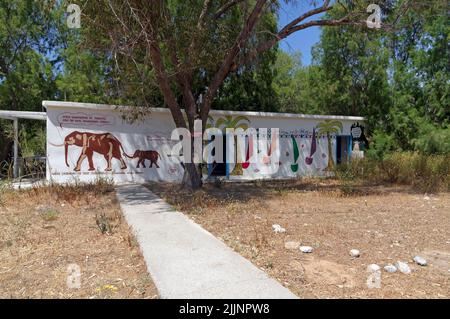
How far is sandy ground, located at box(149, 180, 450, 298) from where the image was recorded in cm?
411

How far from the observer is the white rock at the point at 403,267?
4.47m

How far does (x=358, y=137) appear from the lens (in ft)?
63.2

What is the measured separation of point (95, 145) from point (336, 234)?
9.89 meters

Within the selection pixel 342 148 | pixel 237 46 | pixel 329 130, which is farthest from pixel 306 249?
pixel 342 148

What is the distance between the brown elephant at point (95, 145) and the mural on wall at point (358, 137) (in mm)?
11477

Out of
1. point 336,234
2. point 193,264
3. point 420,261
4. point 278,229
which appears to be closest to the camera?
point 193,264

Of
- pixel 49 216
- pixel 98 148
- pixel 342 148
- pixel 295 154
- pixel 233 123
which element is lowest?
pixel 49 216

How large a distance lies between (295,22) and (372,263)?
8.47 metres

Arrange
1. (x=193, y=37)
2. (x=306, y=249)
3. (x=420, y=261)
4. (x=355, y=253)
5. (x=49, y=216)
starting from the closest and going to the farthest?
1. (x=420, y=261)
2. (x=355, y=253)
3. (x=306, y=249)
4. (x=49, y=216)
5. (x=193, y=37)

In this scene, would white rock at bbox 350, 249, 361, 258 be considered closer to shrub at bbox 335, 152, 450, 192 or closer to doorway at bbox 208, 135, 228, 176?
shrub at bbox 335, 152, 450, 192

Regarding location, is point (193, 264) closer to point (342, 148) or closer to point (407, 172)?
point (407, 172)

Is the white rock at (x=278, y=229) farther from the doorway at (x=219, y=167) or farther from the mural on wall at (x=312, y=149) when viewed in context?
the mural on wall at (x=312, y=149)

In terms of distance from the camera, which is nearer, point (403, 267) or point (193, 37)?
point (403, 267)

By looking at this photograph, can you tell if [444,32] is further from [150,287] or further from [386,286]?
[150,287]
